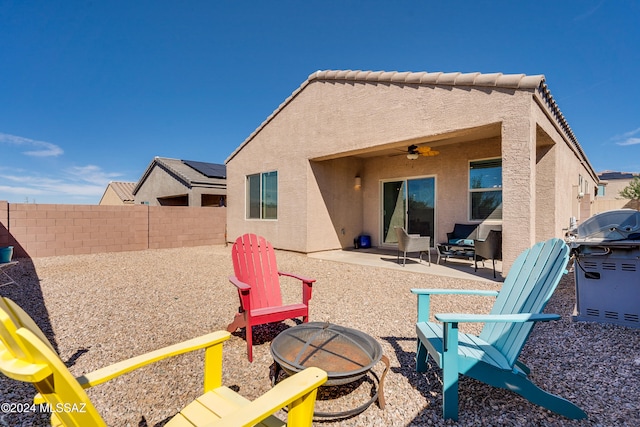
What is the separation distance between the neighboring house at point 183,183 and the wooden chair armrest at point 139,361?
47.4 feet

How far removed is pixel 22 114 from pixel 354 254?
16349mm

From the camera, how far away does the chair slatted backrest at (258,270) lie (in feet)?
10.1

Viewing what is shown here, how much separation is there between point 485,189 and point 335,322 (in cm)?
613

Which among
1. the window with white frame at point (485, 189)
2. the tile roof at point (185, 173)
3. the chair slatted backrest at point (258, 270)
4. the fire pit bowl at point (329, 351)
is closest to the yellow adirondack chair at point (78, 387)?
the fire pit bowl at point (329, 351)

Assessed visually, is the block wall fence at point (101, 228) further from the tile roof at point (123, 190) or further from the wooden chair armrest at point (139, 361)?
the tile roof at point (123, 190)

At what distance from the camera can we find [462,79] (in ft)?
17.8

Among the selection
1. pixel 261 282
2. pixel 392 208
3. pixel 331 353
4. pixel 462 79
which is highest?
pixel 462 79

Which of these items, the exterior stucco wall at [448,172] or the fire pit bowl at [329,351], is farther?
the exterior stucco wall at [448,172]

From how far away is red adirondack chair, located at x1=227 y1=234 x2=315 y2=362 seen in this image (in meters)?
2.79

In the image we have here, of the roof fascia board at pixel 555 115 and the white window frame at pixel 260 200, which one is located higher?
the roof fascia board at pixel 555 115

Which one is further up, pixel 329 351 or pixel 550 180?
pixel 550 180

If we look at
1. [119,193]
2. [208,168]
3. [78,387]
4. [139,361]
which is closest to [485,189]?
[139,361]

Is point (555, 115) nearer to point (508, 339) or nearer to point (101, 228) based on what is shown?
point (508, 339)

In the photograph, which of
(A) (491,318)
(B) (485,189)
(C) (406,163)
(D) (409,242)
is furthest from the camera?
(C) (406,163)
